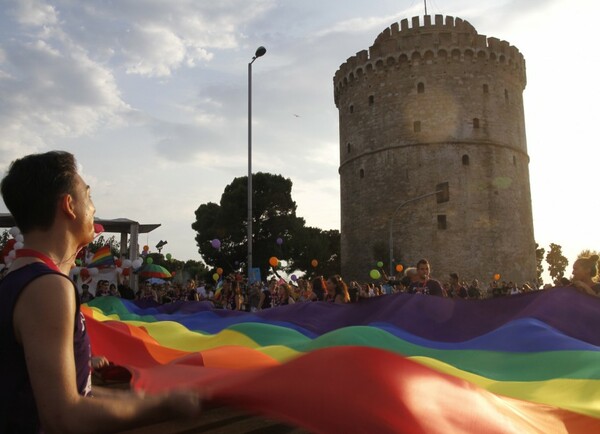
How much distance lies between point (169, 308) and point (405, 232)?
87.8ft

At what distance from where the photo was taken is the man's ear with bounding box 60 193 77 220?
1662mm

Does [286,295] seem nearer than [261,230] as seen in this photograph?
Yes

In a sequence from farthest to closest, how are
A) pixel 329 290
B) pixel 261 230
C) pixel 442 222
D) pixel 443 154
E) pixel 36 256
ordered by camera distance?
pixel 261 230, pixel 443 154, pixel 442 222, pixel 329 290, pixel 36 256

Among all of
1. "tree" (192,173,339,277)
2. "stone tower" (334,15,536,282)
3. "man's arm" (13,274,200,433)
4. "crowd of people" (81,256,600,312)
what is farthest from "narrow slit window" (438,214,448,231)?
"man's arm" (13,274,200,433)

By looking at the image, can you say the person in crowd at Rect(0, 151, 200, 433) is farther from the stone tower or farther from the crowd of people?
the stone tower

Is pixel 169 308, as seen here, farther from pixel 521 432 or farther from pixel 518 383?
pixel 521 432

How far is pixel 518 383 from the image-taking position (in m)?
3.96

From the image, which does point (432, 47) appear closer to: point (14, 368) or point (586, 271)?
point (586, 271)

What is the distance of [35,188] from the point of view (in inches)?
64.0

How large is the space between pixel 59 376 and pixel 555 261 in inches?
3694

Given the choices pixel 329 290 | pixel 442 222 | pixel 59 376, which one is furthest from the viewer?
pixel 442 222

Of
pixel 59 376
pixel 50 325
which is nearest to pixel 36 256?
pixel 50 325

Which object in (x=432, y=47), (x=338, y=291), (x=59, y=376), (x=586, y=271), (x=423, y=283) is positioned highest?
(x=432, y=47)

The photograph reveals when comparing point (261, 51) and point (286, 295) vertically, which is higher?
point (261, 51)
